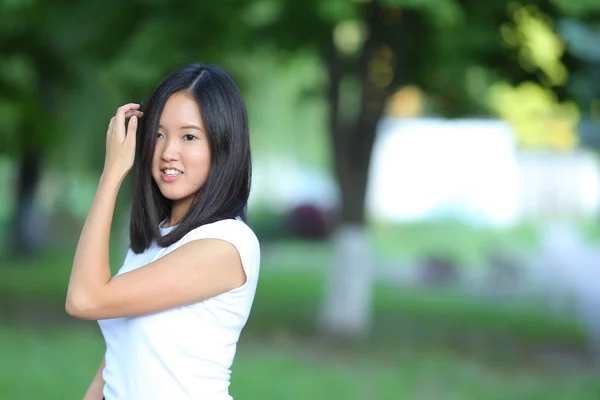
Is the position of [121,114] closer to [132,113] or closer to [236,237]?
[132,113]

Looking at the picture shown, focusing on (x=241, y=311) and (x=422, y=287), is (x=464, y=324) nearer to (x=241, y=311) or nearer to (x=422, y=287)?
(x=422, y=287)

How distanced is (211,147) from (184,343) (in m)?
0.41

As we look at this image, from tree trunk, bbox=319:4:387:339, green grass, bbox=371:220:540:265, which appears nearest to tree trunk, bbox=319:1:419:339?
tree trunk, bbox=319:4:387:339

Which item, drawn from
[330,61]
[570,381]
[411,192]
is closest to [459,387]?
[570,381]

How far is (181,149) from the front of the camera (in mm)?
2162

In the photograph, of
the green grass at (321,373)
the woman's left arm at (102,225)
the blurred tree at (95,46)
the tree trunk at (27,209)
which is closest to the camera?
the woman's left arm at (102,225)

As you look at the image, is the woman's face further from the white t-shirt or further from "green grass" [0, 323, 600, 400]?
"green grass" [0, 323, 600, 400]

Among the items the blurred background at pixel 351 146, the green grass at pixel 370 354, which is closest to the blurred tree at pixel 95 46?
the blurred background at pixel 351 146

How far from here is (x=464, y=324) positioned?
13047 millimetres

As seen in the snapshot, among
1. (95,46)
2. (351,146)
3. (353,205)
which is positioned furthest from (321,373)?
(95,46)

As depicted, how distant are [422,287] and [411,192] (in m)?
12.4

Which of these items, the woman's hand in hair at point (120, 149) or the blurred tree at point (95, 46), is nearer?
the woman's hand in hair at point (120, 149)

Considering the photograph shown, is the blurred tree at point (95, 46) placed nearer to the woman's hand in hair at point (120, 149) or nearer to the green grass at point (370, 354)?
the green grass at point (370, 354)

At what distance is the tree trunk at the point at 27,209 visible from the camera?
2156 cm
